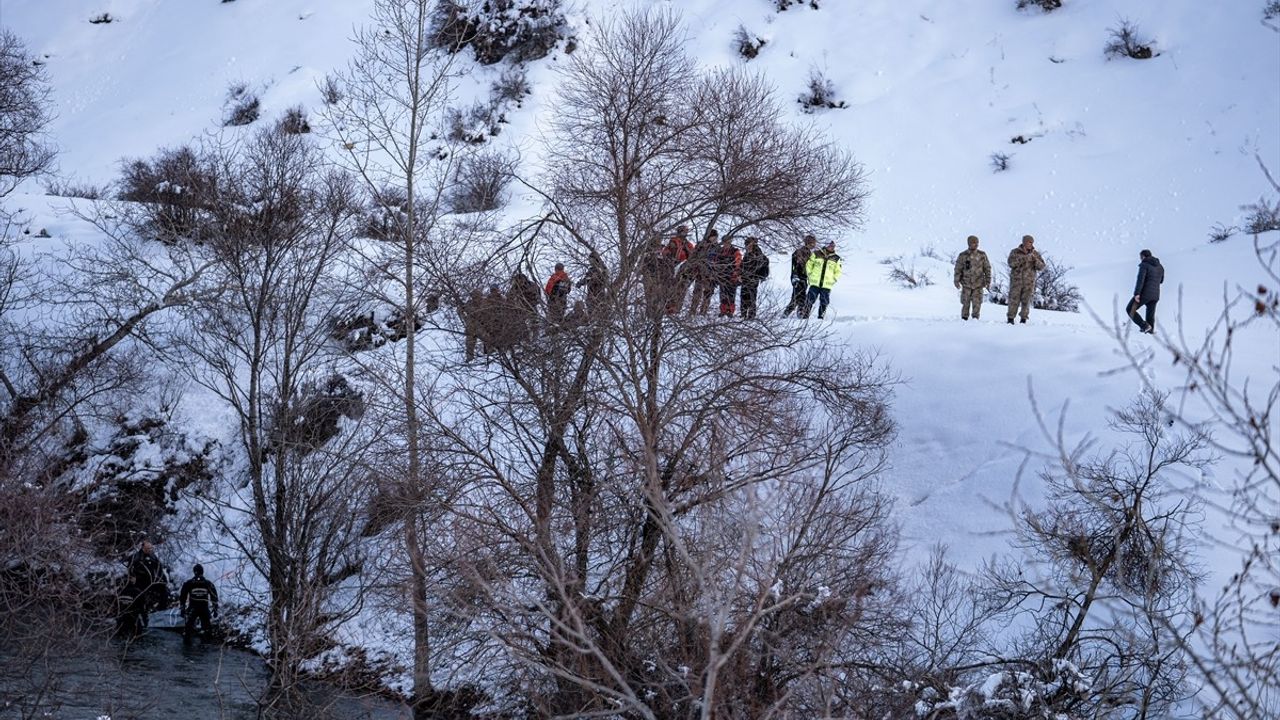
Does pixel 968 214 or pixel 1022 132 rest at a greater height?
pixel 1022 132

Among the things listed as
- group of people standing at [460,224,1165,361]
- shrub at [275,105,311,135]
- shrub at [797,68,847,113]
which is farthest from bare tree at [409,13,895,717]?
shrub at [797,68,847,113]

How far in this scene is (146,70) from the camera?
4044 cm

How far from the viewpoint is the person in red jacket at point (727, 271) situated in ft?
46.3

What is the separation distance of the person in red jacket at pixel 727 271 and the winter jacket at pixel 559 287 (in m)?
1.81

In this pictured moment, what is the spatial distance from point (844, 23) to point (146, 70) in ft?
82.2

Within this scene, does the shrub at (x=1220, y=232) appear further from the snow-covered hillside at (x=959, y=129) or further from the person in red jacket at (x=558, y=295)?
the person in red jacket at (x=558, y=295)

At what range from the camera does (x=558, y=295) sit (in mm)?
14109

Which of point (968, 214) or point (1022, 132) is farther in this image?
point (1022, 132)

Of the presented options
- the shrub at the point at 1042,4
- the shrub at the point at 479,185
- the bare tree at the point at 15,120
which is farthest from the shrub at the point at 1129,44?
the bare tree at the point at 15,120

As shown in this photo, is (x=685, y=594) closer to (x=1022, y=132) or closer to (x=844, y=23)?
(x=1022, y=132)

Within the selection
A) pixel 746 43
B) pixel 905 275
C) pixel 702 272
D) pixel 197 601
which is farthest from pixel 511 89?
pixel 702 272

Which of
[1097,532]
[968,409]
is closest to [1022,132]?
[968,409]

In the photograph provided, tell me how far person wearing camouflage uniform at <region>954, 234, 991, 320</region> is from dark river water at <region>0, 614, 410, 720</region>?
37.5 feet

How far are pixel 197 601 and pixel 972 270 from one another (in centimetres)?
1399
